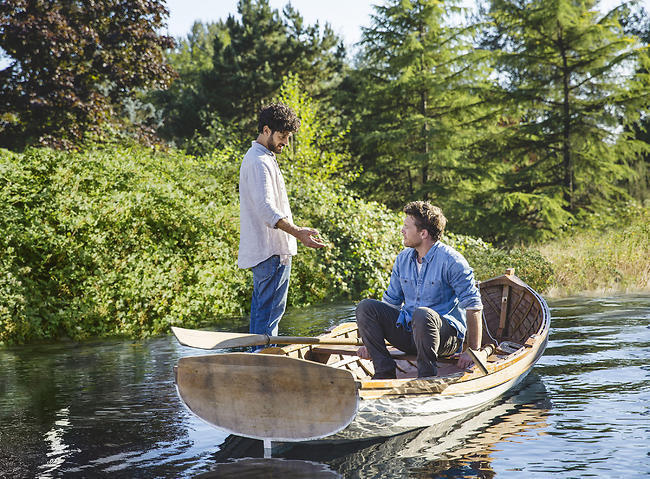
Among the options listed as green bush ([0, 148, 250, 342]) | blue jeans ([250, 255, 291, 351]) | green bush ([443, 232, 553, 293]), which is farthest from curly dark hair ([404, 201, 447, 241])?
green bush ([443, 232, 553, 293])

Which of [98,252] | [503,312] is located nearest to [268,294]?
[503,312]

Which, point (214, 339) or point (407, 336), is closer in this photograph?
point (214, 339)

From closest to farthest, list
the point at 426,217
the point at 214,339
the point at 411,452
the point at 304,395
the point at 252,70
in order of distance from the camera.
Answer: the point at 304,395 → the point at 411,452 → the point at 214,339 → the point at 426,217 → the point at 252,70

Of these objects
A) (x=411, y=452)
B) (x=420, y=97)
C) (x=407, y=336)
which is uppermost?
(x=420, y=97)

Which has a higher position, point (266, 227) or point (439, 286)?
point (266, 227)

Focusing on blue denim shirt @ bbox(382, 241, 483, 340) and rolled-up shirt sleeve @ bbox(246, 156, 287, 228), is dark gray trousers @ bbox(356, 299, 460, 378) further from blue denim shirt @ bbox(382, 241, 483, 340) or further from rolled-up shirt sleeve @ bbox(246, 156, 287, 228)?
rolled-up shirt sleeve @ bbox(246, 156, 287, 228)

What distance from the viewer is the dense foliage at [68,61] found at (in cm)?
1560

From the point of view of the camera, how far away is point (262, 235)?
5.32 meters

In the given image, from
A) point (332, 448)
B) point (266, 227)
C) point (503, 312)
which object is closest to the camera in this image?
point (332, 448)

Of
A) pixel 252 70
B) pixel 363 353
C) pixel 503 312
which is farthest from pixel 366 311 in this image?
pixel 252 70

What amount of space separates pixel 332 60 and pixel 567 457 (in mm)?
26619

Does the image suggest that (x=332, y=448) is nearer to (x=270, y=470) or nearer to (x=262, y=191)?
(x=270, y=470)

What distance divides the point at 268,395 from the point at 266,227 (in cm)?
148

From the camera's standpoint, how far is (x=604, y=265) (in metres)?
14.1
